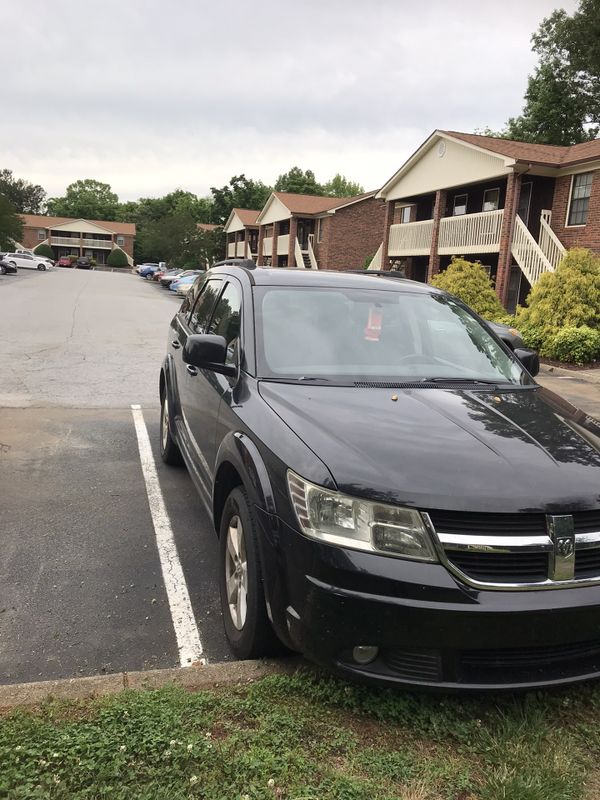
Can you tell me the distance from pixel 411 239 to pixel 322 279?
907 inches

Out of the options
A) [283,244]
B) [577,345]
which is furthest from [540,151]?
[283,244]

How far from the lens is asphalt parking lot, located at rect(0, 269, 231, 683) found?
3149 mm

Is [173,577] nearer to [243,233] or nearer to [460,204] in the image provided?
[460,204]

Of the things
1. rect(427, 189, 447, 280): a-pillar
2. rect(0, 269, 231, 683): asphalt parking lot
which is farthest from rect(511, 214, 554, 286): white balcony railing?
rect(0, 269, 231, 683): asphalt parking lot

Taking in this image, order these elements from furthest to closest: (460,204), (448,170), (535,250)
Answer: (460,204), (448,170), (535,250)

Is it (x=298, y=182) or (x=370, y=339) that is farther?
(x=298, y=182)

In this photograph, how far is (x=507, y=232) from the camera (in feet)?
66.3

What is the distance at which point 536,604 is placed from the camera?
7.59 ft

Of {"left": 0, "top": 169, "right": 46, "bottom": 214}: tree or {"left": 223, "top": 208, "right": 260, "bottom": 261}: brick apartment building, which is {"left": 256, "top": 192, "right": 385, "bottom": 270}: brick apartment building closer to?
{"left": 223, "top": 208, "right": 260, "bottom": 261}: brick apartment building

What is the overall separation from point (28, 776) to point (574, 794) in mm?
1789

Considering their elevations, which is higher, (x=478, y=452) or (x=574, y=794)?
(x=478, y=452)

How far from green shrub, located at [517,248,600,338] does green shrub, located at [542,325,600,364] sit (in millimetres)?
381

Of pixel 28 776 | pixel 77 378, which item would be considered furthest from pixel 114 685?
pixel 77 378

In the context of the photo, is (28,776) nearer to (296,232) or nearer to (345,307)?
(345,307)
